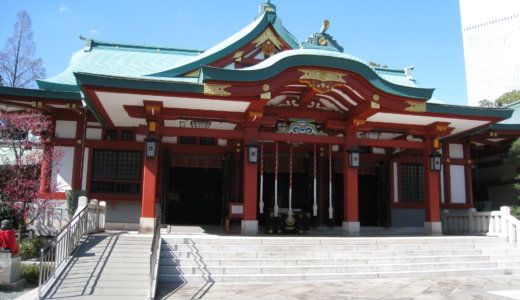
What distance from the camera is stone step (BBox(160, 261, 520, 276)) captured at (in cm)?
963

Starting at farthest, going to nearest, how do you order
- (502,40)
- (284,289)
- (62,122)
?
(502,40)
(62,122)
(284,289)

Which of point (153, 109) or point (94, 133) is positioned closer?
point (153, 109)

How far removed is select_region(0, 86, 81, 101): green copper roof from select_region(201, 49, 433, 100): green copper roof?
4779 mm

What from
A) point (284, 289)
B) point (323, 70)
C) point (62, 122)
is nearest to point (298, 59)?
point (323, 70)

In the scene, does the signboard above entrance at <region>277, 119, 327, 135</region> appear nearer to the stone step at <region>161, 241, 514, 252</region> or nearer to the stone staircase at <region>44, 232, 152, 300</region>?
the stone step at <region>161, 241, 514, 252</region>

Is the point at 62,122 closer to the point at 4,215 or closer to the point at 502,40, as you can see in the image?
the point at 4,215

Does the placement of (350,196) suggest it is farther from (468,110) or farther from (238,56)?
(238,56)

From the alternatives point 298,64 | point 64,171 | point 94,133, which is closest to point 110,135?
point 94,133

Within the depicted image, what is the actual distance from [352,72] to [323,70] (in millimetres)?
899

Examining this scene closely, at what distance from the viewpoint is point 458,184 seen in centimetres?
1769

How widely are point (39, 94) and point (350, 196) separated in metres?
10.5

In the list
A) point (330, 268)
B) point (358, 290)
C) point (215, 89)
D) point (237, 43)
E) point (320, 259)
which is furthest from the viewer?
point (237, 43)

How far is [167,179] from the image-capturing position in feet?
50.7

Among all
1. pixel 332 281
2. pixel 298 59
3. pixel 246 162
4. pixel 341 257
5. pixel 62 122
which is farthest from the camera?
pixel 62 122
